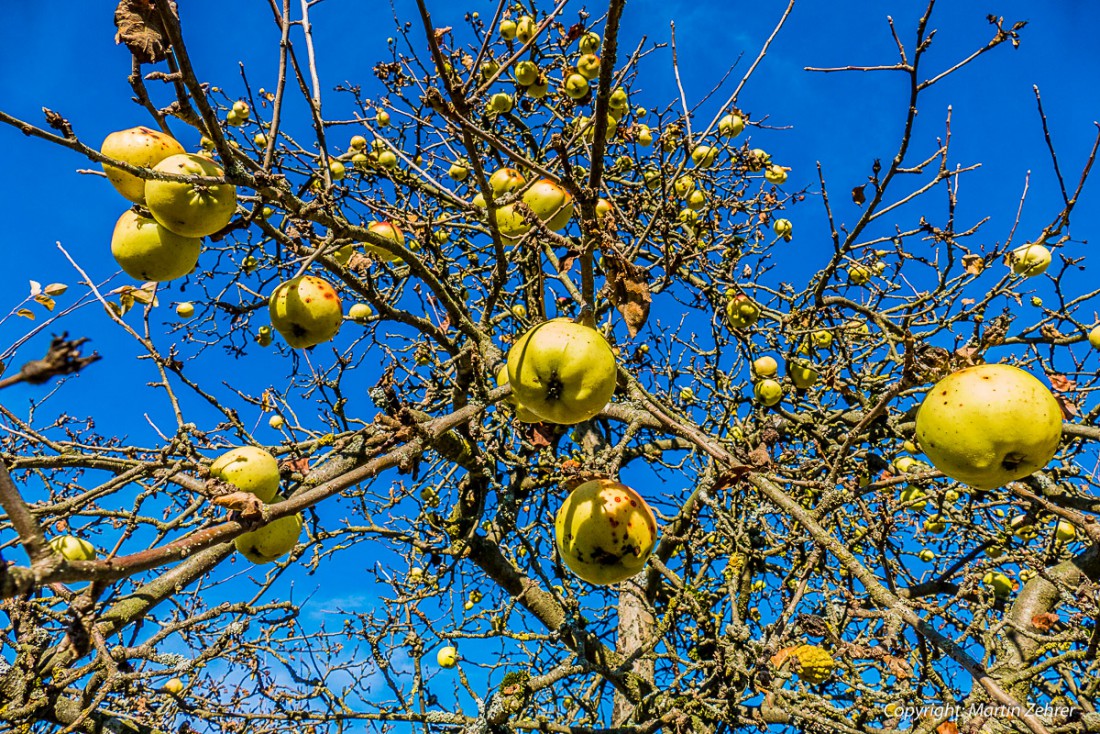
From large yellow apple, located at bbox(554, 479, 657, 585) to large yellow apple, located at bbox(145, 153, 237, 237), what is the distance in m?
1.77

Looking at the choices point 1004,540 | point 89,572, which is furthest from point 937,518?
point 89,572

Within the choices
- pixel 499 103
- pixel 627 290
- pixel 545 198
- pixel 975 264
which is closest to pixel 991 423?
pixel 627 290

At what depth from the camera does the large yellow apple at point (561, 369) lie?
91.7 inches

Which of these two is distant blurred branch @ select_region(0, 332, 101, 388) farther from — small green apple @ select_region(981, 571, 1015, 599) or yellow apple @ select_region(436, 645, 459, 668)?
small green apple @ select_region(981, 571, 1015, 599)

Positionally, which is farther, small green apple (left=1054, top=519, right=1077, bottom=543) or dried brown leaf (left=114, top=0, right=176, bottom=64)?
small green apple (left=1054, top=519, right=1077, bottom=543)

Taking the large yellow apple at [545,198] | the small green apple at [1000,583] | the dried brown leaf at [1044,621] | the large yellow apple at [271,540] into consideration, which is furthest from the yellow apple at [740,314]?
the large yellow apple at [271,540]

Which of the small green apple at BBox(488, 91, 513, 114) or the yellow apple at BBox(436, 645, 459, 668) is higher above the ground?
the small green apple at BBox(488, 91, 513, 114)

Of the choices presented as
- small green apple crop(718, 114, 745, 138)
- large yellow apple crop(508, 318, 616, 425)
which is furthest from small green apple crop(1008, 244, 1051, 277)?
large yellow apple crop(508, 318, 616, 425)

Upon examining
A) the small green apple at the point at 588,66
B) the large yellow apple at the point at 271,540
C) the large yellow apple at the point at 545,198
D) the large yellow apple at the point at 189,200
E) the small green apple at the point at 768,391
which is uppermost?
the small green apple at the point at 588,66

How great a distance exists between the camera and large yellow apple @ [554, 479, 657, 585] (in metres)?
2.70

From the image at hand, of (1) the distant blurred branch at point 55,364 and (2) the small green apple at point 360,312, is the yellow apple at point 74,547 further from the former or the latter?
(1) the distant blurred branch at point 55,364

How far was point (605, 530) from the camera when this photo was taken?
106 inches

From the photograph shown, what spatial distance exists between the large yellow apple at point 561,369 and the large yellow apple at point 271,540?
1.48m

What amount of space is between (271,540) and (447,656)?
3.44m
